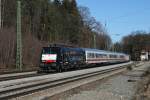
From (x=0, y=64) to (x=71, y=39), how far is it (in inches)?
2600

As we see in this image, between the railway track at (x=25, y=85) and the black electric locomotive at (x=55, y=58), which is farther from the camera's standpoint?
the black electric locomotive at (x=55, y=58)

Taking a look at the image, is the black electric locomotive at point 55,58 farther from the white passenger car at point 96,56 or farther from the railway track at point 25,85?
the white passenger car at point 96,56

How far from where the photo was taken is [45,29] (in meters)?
99.8

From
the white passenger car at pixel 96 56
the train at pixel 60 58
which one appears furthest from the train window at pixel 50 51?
the white passenger car at pixel 96 56

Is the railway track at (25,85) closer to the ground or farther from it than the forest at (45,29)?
closer to the ground

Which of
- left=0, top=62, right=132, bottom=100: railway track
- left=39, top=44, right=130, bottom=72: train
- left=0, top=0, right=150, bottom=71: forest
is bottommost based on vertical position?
left=0, top=62, right=132, bottom=100: railway track

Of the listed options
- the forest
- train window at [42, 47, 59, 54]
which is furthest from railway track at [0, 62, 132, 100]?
the forest

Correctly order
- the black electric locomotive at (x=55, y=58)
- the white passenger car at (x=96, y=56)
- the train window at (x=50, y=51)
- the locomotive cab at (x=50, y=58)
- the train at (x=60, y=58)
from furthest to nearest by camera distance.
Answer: the white passenger car at (x=96, y=56) → the train window at (x=50, y=51) → the train at (x=60, y=58) → the black electric locomotive at (x=55, y=58) → the locomotive cab at (x=50, y=58)

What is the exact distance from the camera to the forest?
173ft

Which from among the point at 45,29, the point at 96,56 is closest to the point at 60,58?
the point at 96,56

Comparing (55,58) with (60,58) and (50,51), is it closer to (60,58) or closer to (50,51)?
(60,58)

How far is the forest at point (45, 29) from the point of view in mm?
52625

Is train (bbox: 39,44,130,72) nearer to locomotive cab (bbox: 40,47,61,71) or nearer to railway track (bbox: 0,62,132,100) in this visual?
locomotive cab (bbox: 40,47,61,71)

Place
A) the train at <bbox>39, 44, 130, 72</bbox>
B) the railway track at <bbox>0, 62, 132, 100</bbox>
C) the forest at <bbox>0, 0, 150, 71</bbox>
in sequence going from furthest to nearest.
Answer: the forest at <bbox>0, 0, 150, 71</bbox>, the train at <bbox>39, 44, 130, 72</bbox>, the railway track at <bbox>0, 62, 132, 100</bbox>
